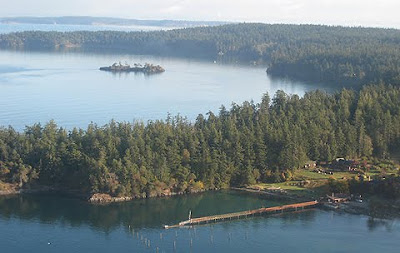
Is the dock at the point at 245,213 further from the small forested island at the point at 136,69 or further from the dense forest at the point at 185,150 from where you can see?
the small forested island at the point at 136,69

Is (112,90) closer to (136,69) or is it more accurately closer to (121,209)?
(136,69)

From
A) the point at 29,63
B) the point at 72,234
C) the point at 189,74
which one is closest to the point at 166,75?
the point at 189,74

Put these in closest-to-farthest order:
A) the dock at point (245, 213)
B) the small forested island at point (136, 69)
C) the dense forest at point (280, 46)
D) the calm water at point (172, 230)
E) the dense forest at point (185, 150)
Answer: the calm water at point (172, 230)
the dock at point (245, 213)
the dense forest at point (185, 150)
the dense forest at point (280, 46)
the small forested island at point (136, 69)

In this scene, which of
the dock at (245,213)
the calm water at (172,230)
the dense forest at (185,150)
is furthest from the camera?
the dense forest at (185,150)

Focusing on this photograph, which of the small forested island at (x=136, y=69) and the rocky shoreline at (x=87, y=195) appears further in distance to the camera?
the small forested island at (x=136, y=69)

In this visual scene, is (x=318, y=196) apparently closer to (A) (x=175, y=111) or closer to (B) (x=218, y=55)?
(A) (x=175, y=111)

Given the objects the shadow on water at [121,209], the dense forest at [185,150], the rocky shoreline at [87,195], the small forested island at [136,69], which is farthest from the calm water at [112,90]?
the shadow on water at [121,209]
